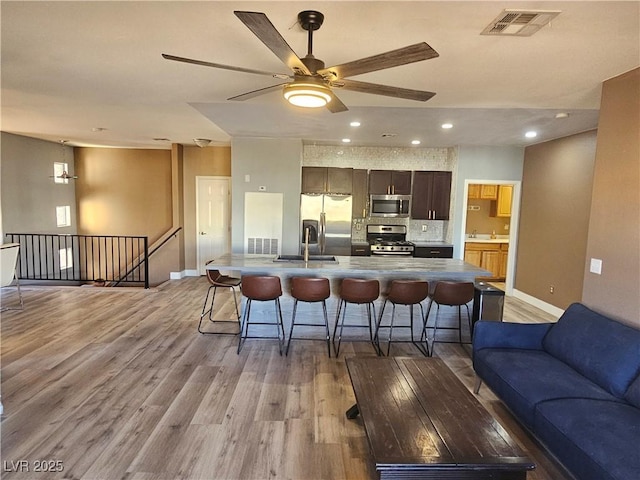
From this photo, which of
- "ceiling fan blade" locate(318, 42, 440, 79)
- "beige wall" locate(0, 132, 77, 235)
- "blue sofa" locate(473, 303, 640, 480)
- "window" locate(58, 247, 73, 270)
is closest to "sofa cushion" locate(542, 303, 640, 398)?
"blue sofa" locate(473, 303, 640, 480)

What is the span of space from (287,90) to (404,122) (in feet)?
9.19

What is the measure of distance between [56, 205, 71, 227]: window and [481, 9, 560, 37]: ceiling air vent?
28.2 feet

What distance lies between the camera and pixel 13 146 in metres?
6.55

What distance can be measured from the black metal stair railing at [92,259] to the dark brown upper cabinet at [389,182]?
483cm

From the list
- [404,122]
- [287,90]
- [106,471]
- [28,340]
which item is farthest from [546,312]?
[28,340]

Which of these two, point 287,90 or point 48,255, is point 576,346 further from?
point 48,255

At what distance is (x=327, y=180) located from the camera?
668 centimetres

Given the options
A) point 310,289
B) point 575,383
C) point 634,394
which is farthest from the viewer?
point 310,289

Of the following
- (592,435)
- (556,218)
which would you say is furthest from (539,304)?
(592,435)

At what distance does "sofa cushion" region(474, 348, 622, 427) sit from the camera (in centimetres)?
229

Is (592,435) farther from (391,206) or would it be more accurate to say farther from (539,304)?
(391,206)

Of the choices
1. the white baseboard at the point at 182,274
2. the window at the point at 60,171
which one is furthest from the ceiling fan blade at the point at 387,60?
the window at the point at 60,171

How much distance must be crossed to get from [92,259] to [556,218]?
919 centimetres

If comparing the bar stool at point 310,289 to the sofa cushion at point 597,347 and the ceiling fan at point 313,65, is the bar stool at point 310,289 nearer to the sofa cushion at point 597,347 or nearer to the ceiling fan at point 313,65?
the ceiling fan at point 313,65
